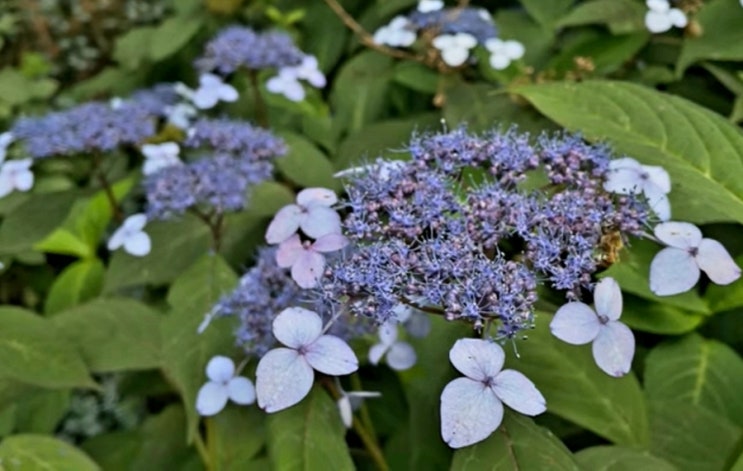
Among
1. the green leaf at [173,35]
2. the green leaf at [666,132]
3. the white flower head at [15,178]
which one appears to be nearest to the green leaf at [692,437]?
the green leaf at [666,132]

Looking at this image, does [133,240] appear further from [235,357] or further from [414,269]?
[414,269]

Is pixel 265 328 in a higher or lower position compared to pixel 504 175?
lower

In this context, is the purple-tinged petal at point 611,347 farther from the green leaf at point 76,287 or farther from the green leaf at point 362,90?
the green leaf at point 76,287

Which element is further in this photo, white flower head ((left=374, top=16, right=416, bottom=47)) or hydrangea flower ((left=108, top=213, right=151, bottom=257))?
white flower head ((left=374, top=16, right=416, bottom=47))

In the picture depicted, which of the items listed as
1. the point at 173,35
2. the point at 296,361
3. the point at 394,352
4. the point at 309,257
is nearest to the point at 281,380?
the point at 296,361

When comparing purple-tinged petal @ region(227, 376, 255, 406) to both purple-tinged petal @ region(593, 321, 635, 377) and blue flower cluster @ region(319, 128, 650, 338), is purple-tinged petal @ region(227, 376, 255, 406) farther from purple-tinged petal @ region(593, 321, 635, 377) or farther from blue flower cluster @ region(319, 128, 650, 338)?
purple-tinged petal @ region(593, 321, 635, 377)

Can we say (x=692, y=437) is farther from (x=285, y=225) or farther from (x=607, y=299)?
(x=285, y=225)

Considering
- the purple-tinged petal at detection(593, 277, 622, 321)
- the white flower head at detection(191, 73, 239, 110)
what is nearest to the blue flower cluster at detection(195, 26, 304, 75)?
the white flower head at detection(191, 73, 239, 110)

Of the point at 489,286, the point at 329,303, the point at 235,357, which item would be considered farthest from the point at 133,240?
the point at 489,286
